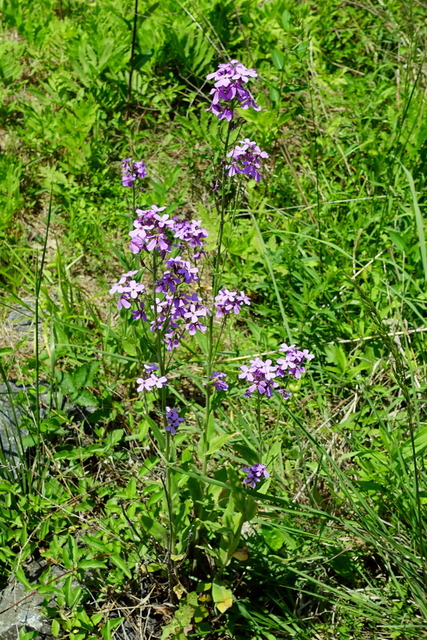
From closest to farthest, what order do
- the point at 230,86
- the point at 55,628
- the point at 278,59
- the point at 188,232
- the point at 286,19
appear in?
1. the point at 230,86
2. the point at 188,232
3. the point at 55,628
4. the point at 278,59
5. the point at 286,19

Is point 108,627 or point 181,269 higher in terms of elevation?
point 181,269

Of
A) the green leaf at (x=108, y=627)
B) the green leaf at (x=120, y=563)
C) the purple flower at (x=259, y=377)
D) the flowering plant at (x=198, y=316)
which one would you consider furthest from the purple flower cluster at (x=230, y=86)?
the green leaf at (x=108, y=627)

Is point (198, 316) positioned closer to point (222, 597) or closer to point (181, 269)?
point (181, 269)

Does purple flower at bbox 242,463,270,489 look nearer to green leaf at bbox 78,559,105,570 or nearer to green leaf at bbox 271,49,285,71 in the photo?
green leaf at bbox 78,559,105,570

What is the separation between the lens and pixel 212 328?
171cm

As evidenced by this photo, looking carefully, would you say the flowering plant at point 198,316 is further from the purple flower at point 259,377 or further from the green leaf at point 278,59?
the green leaf at point 278,59

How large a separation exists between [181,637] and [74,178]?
87.3 inches

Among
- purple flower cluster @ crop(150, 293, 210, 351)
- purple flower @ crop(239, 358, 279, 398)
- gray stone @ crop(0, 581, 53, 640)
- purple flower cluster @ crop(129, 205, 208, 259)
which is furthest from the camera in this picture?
gray stone @ crop(0, 581, 53, 640)

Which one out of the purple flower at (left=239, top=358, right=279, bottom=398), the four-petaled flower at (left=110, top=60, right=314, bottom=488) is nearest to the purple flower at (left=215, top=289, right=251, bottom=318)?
the four-petaled flower at (left=110, top=60, right=314, bottom=488)

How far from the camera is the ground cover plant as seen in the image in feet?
5.56

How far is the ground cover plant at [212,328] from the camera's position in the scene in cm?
170

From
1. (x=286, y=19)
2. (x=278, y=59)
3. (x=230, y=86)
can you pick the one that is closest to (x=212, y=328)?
(x=230, y=86)

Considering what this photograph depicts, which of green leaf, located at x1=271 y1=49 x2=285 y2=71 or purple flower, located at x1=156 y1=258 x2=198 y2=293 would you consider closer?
purple flower, located at x1=156 y1=258 x2=198 y2=293

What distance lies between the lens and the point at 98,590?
72.2 inches
